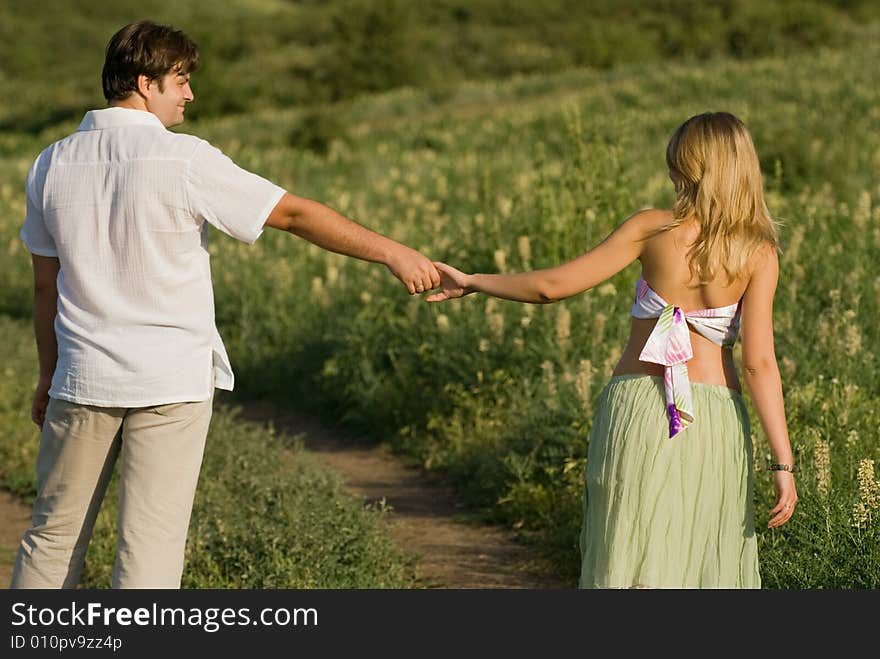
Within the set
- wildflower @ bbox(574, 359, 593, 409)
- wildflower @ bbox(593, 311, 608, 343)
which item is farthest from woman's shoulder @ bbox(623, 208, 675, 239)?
wildflower @ bbox(593, 311, 608, 343)

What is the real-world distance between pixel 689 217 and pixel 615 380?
0.51 meters

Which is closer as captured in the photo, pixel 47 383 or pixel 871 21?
pixel 47 383

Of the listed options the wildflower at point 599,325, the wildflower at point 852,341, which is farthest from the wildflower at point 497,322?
the wildflower at point 852,341

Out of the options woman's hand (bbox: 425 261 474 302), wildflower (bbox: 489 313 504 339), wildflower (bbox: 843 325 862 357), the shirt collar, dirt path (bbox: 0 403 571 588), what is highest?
the shirt collar

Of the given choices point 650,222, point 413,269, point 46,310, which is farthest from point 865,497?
point 46,310

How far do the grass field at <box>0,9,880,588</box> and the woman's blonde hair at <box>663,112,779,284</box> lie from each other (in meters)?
0.94

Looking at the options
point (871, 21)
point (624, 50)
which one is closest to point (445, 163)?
point (624, 50)

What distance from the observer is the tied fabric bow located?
12.3 feet

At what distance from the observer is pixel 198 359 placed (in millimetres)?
3742

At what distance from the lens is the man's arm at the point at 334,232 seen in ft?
12.3

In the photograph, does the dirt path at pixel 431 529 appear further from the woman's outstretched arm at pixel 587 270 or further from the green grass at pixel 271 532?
the woman's outstretched arm at pixel 587 270

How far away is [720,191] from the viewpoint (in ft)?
12.1

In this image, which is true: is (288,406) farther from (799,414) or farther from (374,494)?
(799,414)

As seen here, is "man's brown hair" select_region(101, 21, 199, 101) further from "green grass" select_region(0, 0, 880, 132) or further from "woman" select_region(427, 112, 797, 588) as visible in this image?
"green grass" select_region(0, 0, 880, 132)
